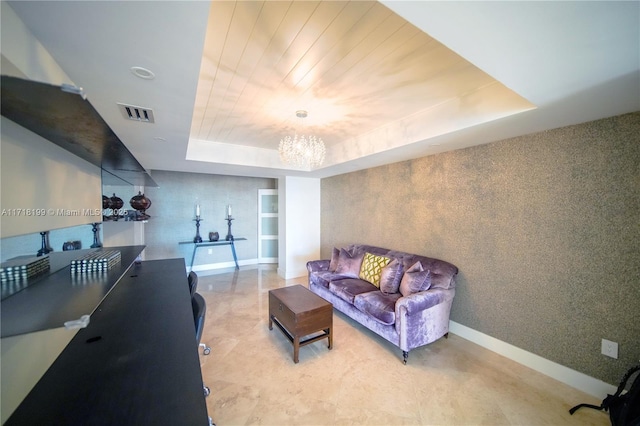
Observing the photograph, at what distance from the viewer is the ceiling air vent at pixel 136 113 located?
1.64 meters

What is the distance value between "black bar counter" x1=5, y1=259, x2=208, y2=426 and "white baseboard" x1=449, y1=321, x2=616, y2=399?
9.76 ft

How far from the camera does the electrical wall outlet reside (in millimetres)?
1892

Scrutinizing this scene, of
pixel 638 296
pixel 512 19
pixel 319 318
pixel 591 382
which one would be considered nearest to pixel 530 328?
pixel 591 382

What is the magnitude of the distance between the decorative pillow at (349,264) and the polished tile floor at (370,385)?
93 cm

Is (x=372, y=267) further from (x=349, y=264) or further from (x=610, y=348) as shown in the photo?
(x=610, y=348)

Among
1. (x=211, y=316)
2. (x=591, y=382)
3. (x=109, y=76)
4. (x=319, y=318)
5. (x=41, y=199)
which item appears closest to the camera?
(x=41, y=199)

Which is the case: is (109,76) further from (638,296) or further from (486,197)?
(638,296)

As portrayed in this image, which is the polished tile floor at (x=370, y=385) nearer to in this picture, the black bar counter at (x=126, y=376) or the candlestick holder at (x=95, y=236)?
the black bar counter at (x=126, y=376)

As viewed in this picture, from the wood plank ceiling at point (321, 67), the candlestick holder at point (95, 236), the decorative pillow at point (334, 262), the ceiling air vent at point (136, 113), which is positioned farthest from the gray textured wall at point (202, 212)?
the ceiling air vent at point (136, 113)

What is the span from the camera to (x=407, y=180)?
3.52m

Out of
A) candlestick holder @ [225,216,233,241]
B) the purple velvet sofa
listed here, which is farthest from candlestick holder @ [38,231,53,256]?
candlestick holder @ [225,216,233,241]

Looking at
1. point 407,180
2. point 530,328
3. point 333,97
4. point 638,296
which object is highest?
point 333,97

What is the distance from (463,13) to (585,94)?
127cm

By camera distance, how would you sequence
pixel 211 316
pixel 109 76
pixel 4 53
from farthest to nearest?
pixel 211 316, pixel 109 76, pixel 4 53
